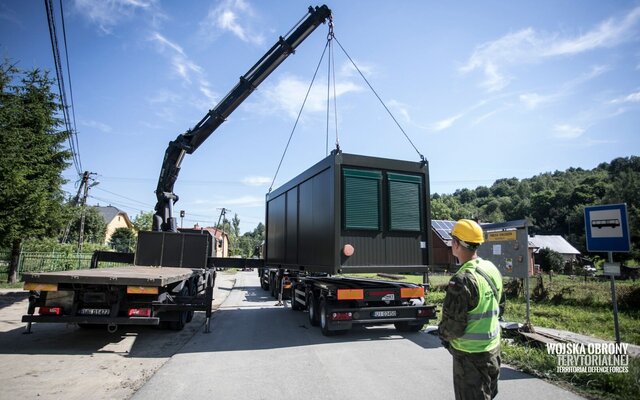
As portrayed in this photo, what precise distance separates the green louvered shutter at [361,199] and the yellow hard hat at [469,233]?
5.05 m

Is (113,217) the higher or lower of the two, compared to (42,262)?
higher

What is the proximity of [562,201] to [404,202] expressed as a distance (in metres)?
92.1

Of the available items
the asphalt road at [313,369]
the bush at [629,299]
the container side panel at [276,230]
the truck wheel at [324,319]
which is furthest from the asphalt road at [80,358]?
the bush at [629,299]

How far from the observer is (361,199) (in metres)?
8.20

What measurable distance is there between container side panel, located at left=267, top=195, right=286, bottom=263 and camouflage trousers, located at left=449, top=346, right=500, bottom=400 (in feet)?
31.1

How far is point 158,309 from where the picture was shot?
23.6 feet

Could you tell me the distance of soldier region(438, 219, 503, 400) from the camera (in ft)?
8.68

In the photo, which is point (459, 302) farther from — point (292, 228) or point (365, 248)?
point (292, 228)

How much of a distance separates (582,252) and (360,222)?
200 feet

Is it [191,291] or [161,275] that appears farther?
[191,291]

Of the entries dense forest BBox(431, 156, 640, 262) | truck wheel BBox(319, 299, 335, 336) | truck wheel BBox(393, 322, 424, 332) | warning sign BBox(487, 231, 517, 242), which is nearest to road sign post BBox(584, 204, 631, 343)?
warning sign BBox(487, 231, 517, 242)

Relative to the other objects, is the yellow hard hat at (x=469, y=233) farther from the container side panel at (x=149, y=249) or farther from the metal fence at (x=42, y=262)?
the metal fence at (x=42, y=262)

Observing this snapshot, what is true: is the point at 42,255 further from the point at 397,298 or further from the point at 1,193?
the point at 397,298

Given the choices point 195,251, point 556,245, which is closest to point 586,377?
point 195,251
